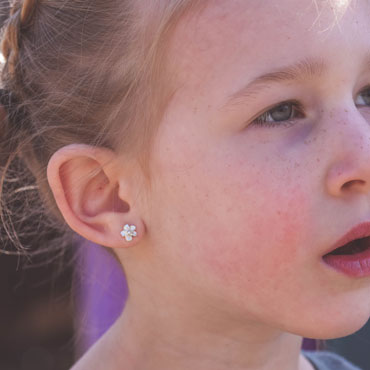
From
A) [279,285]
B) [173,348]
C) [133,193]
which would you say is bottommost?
[173,348]

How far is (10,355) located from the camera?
10.6 ft

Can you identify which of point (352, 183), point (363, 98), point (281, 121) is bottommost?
point (352, 183)

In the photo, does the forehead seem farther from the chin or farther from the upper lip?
the chin

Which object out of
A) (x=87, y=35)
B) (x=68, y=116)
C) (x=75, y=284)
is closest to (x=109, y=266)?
(x=75, y=284)

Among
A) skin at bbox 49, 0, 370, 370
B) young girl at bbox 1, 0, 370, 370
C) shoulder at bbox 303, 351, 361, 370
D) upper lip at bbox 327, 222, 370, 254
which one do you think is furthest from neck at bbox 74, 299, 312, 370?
upper lip at bbox 327, 222, 370, 254

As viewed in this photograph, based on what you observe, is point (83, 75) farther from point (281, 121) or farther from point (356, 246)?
point (356, 246)

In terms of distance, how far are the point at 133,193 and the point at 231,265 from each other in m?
0.28

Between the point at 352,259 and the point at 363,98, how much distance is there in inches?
13.6

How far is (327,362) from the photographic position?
5.64ft

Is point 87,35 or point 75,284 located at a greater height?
point 87,35

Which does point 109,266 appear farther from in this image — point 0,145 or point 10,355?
point 10,355

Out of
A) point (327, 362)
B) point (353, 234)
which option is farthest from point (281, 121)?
point (327, 362)

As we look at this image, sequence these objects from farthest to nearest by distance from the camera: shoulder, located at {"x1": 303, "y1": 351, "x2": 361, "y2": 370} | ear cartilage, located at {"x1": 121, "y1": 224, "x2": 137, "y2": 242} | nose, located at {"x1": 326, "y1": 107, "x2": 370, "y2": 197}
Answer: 1. shoulder, located at {"x1": 303, "y1": 351, "x2": 361, "y2": 370}
2. ear cartilage, located at {"x1": 121, "y1": 224, "x2": 137, "y2": 242}
3. nose, located at {"x1": 326, "y1": 107, "x2": 370, "y2": 197}

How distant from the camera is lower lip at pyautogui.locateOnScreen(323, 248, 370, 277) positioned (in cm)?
118
